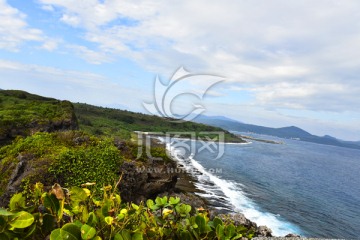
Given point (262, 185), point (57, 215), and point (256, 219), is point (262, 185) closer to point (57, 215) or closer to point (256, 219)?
point (256, 219)

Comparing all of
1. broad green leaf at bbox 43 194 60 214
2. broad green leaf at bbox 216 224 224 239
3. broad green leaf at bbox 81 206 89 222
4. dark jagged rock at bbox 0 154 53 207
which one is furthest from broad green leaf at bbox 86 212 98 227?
dark jagged rock at bbox 0 154 53 207

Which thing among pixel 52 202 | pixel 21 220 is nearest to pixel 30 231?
pixel 21 220

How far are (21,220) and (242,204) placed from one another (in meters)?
30.8

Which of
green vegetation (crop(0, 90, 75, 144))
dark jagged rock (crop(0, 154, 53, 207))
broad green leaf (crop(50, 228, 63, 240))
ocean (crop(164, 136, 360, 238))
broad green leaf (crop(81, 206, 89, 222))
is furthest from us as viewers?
ocean (crop(164, 136, 360, 238))

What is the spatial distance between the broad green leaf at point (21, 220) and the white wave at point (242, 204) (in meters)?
24.1

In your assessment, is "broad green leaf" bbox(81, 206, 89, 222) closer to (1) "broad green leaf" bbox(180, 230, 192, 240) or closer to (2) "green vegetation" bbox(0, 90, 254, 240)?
(2) "green vegetation" bbox(0, 90, 254, 240)

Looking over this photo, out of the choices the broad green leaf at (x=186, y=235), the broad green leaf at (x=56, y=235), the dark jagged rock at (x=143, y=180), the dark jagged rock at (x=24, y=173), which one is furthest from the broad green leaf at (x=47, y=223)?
the dark jagged rock at (x=143, y=180)

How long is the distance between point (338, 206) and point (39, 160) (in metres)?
37.9

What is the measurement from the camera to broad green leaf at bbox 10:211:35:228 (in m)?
1.81

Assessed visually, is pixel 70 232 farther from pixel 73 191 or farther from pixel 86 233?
pixel 73 191

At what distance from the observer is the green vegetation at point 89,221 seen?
1817 millimetres

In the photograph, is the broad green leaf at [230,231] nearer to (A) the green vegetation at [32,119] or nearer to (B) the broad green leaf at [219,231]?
(B) the broad green leaf at [219,231]

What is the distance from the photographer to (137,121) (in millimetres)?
116875

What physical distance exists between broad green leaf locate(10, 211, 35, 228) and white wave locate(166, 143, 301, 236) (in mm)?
24146
